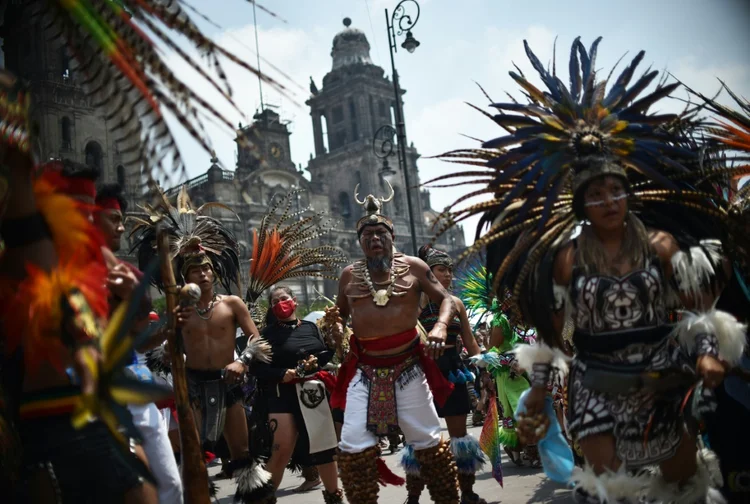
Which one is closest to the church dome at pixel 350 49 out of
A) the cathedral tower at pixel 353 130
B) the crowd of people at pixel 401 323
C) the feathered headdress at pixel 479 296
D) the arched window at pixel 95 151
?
the cathedral tower at pixel 353 130

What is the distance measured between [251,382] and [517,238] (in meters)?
4.89

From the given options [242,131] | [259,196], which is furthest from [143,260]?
[259,196]

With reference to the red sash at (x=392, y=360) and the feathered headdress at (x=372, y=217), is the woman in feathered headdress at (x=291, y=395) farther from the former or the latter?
the feathered headdress at (x=372, y=217)

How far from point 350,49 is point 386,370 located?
76955 mm

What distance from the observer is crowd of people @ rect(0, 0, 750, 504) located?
292cm

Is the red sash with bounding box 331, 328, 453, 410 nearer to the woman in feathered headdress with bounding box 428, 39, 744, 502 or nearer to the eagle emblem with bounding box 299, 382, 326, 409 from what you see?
the eagle emblem with bounding box 299, 382, 326, 409

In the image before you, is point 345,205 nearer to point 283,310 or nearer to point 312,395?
point 283,310

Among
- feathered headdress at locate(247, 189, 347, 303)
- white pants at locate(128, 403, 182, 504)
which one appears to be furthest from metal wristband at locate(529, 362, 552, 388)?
feathered headdress at locate(247, 189, 347, 303)

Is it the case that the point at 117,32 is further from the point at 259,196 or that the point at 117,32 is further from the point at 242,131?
the point at 259,196

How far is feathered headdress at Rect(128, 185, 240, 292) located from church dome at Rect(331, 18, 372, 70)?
244ft

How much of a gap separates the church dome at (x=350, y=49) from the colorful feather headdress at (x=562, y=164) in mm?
76676

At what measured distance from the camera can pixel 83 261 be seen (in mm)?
3035

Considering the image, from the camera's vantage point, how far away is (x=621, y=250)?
4.34 metres

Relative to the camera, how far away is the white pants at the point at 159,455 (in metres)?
4.41
